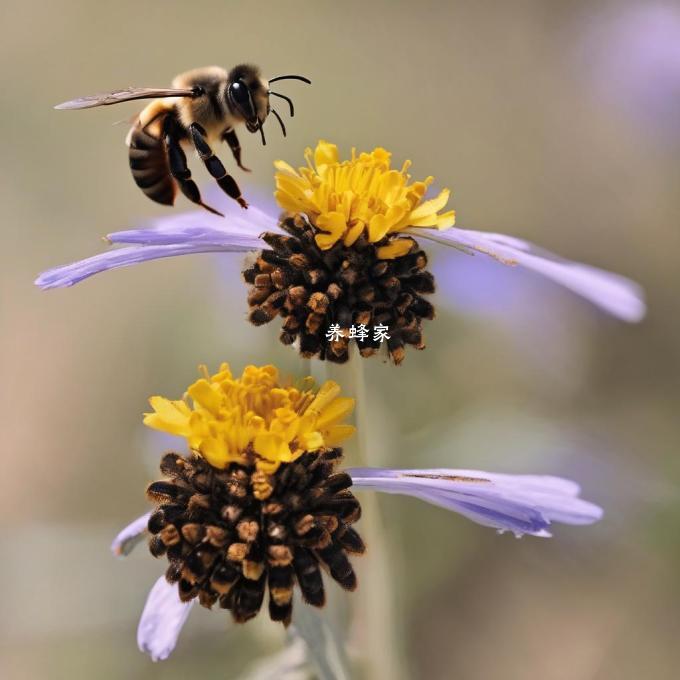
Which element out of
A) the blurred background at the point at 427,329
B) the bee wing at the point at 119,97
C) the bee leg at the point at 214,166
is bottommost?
the blurred background at the point at 427,329

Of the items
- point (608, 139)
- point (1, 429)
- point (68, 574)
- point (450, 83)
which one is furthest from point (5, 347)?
point (608, 139)

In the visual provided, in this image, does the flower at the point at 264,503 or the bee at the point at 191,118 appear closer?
the flower at the point at 264,503

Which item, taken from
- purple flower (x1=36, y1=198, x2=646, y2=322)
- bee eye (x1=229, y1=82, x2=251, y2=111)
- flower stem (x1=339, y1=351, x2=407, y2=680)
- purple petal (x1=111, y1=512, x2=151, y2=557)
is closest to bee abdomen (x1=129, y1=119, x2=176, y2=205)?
bee eye (x1=229, y1=82, x2=251, y2=111)

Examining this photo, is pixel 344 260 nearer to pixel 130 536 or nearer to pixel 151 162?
pixel 130 536

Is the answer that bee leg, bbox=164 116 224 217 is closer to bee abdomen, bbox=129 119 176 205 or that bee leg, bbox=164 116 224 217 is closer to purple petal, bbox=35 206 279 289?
bee abdomen, bbox=129 119 176 205

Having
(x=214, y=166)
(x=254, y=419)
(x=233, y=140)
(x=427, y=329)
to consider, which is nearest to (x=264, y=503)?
(x=254, y=419)

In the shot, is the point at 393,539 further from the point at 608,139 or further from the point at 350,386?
the point at 608,139

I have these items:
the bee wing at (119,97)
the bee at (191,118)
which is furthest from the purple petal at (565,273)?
the bee wing at (119,97)

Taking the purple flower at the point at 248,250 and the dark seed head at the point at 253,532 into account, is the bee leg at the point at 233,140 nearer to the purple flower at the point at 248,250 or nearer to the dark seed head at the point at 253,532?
the purple flower at the point at 248,250
